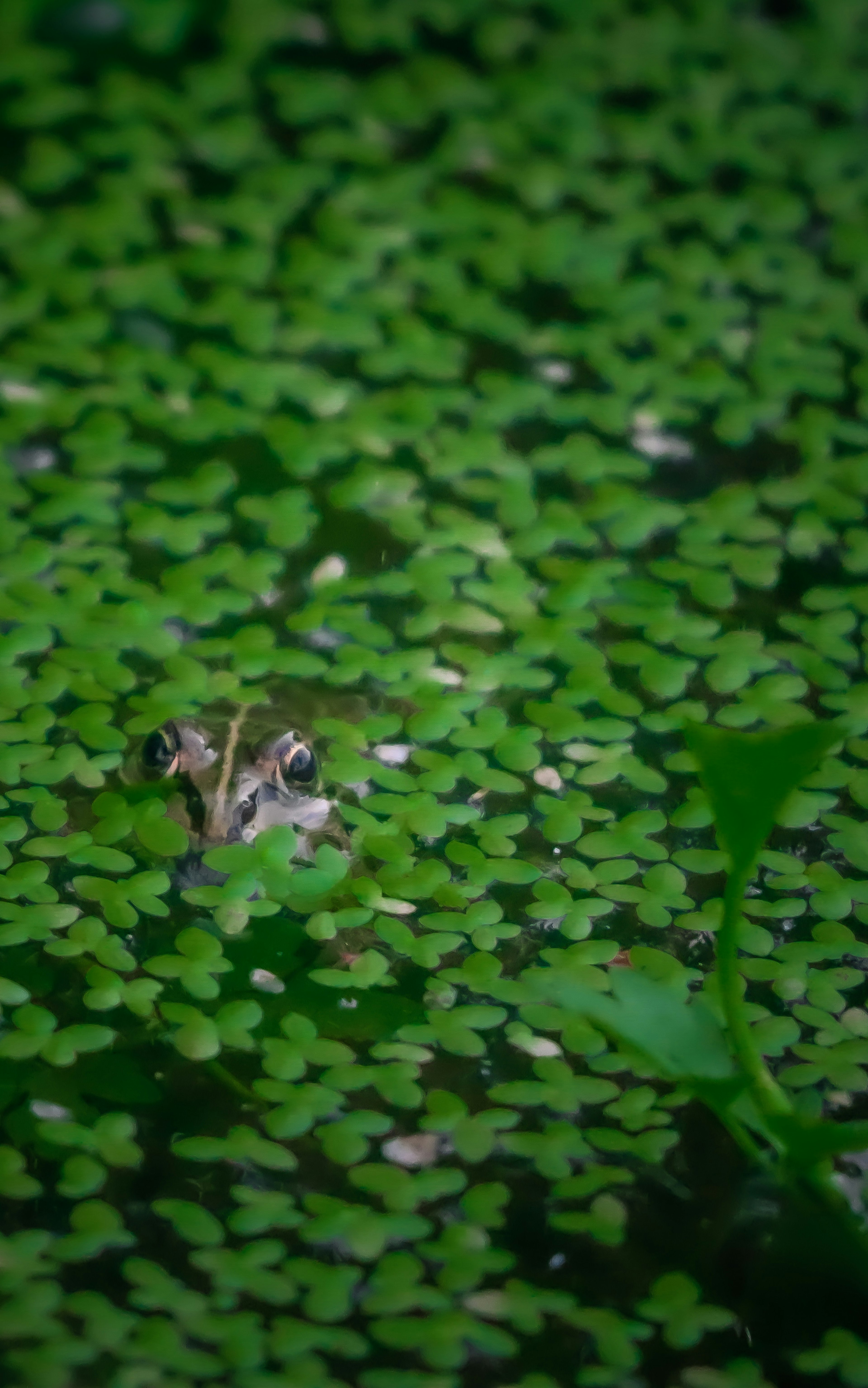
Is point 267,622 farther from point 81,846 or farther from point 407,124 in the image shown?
point 407,124

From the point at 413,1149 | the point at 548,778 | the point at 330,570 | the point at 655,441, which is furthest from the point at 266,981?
the point at 655,441

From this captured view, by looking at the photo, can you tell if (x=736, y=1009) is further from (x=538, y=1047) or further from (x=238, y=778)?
(x=238, y=778)

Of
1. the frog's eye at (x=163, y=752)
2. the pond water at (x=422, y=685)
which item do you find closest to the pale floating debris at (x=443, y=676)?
the pond water at (x=422, y=685)

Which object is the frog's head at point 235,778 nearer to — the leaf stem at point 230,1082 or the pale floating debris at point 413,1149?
the leaf stem at point 230,1082

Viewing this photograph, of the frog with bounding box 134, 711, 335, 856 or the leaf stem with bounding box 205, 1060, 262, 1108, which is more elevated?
the frog with bounding box 134, 711, 335, 856

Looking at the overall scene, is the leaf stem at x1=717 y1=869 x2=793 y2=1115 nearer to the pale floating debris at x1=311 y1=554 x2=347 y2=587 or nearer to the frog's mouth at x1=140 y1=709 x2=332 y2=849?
the frog's mouth at x1=140 y1=709 x2=332 y2=849

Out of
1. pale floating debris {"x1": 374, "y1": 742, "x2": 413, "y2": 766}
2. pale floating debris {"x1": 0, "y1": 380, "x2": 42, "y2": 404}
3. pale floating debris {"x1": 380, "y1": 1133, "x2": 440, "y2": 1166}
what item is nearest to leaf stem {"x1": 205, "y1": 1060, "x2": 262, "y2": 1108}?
pale floating debris {"x1": 380, "y1": 1133, "x2": 440, "y2": 1166}
